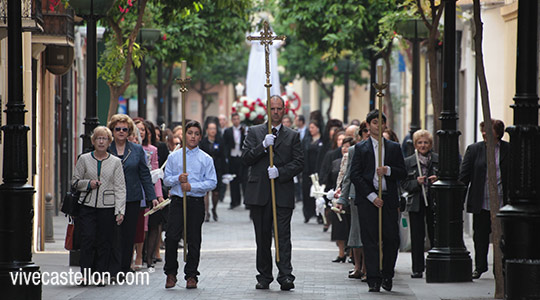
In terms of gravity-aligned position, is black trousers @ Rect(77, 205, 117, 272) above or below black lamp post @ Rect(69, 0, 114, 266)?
below

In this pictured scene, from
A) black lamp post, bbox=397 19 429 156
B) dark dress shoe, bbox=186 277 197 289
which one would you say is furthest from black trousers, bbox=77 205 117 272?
black lamp post, bbox=397 19 429 156

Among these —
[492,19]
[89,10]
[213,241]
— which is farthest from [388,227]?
[492,19]

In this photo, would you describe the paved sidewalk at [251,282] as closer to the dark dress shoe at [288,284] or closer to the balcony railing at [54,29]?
the dark dress shoe at [288,284]

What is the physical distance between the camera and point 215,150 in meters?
25.0

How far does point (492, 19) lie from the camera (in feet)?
70.7

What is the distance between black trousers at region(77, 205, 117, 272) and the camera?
12625 mm

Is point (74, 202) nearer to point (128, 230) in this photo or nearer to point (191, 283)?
point (128, 230)

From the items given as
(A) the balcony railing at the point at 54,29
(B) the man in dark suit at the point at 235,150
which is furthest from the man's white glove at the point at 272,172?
(B) the man in dark suit at the point at 235,150

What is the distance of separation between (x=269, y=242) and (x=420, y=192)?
243 cm

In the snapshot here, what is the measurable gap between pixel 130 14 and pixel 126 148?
10.9 m

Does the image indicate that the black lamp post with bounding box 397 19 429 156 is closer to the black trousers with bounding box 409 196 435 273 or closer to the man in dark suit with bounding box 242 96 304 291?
the black trousers with bounding box 409 196 435 273

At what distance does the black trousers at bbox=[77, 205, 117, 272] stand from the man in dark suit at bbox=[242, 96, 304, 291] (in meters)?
1.53

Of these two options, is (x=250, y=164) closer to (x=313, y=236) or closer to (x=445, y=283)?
(x=445, y=283)

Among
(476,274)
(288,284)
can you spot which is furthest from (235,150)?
(288,284)
